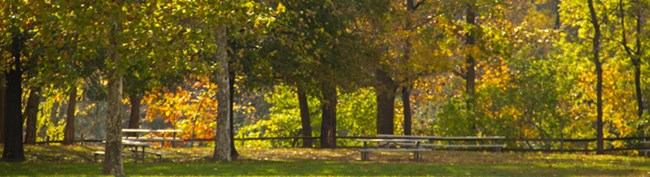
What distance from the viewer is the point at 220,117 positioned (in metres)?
31.1

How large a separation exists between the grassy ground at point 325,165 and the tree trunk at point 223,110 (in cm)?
49

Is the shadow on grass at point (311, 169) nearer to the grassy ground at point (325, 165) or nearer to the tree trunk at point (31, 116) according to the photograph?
the grassy ground at point (325, 165)

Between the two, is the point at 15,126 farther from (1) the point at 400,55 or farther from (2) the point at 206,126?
(2) the point at 206,126

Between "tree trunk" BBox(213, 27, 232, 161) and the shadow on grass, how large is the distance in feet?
2.01

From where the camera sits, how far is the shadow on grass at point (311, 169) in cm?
2603

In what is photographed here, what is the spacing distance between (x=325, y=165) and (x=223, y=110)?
3305 mm

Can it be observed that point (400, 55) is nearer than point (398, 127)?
Yes

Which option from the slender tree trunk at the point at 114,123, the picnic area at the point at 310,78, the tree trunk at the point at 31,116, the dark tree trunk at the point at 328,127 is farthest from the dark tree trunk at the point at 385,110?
the slender tree trunk at the point at 114,123

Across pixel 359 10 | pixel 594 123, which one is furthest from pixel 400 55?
pixel 594 123

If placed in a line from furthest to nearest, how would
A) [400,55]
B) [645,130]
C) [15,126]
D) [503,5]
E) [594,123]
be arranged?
1. [594,123]
2. [645,130]
3. [503,5]
4. [400,55]
5. [15,126]

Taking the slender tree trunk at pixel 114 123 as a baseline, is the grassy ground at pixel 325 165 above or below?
below

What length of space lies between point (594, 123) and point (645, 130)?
55.3 ft

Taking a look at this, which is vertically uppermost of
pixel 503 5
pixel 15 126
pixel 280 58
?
pixel 503 5

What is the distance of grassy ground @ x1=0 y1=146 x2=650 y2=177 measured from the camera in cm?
2652
